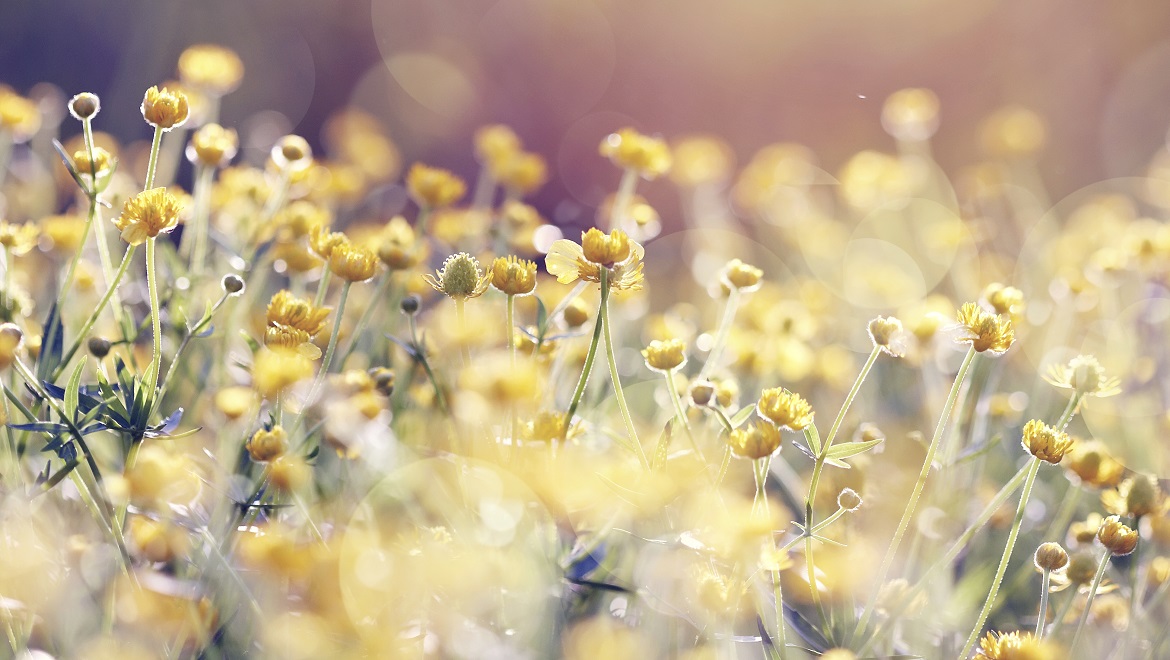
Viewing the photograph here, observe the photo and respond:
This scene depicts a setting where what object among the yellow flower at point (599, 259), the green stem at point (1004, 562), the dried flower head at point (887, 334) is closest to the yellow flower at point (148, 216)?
the yellow flower at point (599, 259)

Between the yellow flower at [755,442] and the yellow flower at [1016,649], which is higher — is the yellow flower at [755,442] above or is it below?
above

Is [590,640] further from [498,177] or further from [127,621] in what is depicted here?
[498,177]

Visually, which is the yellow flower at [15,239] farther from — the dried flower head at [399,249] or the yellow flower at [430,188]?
the yellow flower at [430,188]

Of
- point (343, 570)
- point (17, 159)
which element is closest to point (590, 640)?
point (343, 570)

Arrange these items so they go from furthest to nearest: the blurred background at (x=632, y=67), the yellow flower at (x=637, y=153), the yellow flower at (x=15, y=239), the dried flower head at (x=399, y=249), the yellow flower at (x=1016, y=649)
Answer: the blurred background at (x=632, y=67) → the yellow flower at (x=637, y=153) → the dried flower head at (x=399, y=249) → the yellow flower at (x=15, y=239) → the yellow flower at (x=1016, y=649)

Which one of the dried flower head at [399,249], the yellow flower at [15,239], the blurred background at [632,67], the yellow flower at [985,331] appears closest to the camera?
the yellow flower at [985,331]

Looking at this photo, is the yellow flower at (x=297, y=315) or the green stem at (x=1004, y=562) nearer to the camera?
the green stem at (x=1004, y=562)
